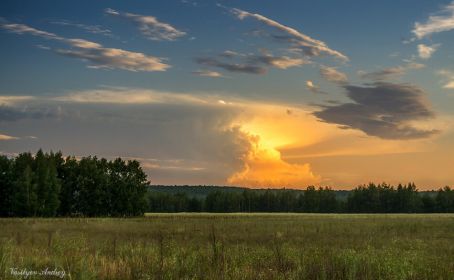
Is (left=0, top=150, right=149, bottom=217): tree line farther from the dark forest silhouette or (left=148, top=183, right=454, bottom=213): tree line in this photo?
(left=148, top=183, right=454, bottom=213): tree line

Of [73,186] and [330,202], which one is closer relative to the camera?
[73,186]

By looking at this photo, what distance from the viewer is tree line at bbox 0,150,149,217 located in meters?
90.0

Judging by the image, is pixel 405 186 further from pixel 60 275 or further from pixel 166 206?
pixel 60 275

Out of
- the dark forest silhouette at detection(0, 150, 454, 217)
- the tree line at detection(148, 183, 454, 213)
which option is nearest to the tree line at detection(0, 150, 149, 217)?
the dark forest silhouette at detection(0, 150, 454, 217)

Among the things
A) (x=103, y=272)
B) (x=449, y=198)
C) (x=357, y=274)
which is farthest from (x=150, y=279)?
(x=449, y=198)

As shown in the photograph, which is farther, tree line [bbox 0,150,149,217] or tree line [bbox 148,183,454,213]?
tree line [bbox 148,183,454,213]

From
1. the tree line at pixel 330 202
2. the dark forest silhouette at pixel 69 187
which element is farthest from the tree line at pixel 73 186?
the tree line at pixel 330 202

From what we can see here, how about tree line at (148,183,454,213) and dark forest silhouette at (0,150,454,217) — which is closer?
dark forest silhouette at (0,150,454,217)

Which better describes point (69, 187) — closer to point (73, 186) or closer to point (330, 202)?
point (73, 186)

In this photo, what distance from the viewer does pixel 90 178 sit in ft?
334

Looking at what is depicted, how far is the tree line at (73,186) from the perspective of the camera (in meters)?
90.0

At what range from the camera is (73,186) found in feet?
336

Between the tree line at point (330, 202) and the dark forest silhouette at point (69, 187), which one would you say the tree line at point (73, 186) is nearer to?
the dark forest silhouette at point (69, 187)

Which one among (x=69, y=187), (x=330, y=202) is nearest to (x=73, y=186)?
(x=69, y=187)
